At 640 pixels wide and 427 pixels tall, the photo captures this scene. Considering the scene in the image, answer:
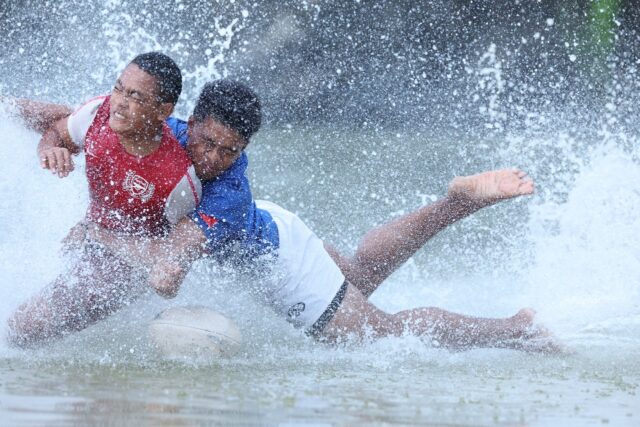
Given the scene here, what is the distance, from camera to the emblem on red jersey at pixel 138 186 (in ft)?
15.7

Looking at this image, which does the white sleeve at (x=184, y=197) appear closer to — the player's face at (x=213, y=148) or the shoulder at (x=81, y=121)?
the player's face at (x=213, y=148)

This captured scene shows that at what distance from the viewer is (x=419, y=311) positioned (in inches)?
215

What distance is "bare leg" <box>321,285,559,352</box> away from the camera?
205 inches

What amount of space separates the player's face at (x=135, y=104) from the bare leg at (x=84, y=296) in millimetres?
528

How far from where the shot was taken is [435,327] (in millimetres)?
5320

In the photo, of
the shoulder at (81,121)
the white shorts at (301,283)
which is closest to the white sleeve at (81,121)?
the shoulder at (81,121)

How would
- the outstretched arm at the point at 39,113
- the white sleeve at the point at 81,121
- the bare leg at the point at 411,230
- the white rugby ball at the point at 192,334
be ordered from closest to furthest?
the white rugby ball at the point at 192,334
the white sleeve at the point at 81,121
the outstretched arm at the point at 39,113
the bare leg at the point at 411,230

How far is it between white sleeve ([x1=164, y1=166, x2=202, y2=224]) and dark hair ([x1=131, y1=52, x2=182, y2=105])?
318mm

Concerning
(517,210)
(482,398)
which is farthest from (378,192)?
(482,398)

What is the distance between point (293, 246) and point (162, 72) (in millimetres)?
1000

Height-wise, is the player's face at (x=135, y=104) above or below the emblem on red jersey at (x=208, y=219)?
above

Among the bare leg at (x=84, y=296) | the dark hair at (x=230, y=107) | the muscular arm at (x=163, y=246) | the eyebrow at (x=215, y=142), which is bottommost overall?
the bare leg at (x=84, y=296)

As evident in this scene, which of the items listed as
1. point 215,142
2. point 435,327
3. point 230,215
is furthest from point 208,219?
point 435,327

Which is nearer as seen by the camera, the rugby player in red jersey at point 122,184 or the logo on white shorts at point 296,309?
the rugby player in red jersey at point 122,184
